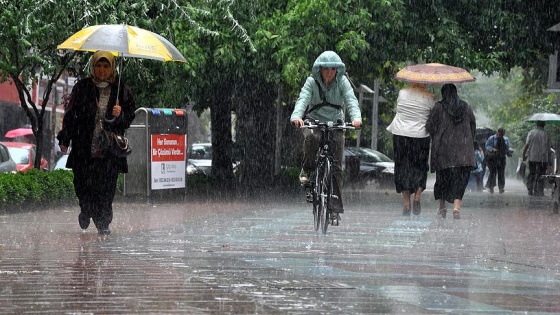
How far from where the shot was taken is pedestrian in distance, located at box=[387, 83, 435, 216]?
1712 centimetres

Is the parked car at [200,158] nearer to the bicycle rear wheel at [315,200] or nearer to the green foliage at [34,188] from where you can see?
the green foliage at [34,188]

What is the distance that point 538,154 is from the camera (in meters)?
31.3

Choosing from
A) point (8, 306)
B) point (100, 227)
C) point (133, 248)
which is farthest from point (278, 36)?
point (8, 306)

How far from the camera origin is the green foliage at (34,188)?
1748 centimetres

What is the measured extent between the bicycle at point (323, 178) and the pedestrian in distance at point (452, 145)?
4.25 meters

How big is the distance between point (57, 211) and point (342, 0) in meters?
6.69

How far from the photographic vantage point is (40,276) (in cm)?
847

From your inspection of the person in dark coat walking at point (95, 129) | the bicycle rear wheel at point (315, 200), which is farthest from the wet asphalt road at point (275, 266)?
the person in dark coat walking at point (95, 129)

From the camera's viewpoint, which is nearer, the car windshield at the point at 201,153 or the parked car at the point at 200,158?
the parked car at the point at 200,158

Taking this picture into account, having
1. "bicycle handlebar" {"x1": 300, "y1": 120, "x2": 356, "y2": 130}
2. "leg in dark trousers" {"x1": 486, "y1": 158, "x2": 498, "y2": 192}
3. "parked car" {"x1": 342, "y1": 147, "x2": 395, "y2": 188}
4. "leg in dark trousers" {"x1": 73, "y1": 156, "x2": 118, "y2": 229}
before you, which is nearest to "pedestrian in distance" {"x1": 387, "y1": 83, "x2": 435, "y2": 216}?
"bicycle handlebar" {"x1": 300, "y1": 120, "x2": 356, "y2": 130}

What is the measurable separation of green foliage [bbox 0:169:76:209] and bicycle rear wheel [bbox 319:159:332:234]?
5.77 meters

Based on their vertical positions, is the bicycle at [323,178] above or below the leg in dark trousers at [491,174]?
above

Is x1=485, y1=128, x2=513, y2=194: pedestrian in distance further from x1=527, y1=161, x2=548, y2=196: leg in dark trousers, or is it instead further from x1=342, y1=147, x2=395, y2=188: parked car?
x1=342, y1=147, x2=395, y2=188: parked car

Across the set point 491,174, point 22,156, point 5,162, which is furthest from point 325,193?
point 491,174
